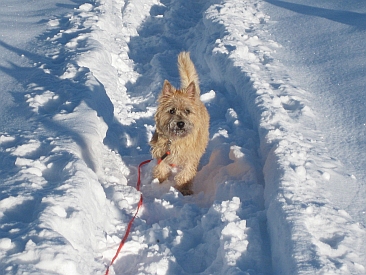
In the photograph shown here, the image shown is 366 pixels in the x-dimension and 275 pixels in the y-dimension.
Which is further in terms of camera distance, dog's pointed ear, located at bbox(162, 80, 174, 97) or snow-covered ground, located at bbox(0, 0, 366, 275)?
dog's pointed ear, located at bbox(162, 80, 174, 97)

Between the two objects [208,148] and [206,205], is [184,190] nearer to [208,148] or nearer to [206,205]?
[206,205]

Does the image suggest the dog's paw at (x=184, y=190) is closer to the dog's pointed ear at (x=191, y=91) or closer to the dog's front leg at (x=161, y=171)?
the dog's front leg at (x=161, y=171)

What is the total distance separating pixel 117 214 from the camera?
489 centimetres

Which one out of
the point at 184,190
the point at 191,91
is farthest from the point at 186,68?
the point at 184,190

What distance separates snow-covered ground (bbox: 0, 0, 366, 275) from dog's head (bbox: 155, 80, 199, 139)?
29.0 inches

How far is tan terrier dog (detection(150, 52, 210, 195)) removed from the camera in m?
5.46

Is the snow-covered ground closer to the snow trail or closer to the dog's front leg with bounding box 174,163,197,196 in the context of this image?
the snow trail

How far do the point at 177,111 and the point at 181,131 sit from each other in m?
0.24

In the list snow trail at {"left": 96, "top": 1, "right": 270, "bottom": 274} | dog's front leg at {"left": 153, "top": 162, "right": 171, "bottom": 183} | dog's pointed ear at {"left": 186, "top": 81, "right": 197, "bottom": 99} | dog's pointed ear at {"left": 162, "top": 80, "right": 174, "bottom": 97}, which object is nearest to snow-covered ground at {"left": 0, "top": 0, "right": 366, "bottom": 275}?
snow trail at {"left": 96, "top": 1, "right": 270, "bottom": 274}

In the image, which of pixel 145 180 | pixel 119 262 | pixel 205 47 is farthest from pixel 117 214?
pixel 205 47

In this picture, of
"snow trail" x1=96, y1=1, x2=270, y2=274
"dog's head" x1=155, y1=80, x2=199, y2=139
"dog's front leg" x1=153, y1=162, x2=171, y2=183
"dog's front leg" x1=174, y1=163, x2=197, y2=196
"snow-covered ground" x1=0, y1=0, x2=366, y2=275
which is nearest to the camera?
"snow-covered ground" x1=0, y1=0, x2=366, y2=275

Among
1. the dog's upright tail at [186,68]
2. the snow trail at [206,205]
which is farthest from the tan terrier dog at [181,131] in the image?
the snow trail at [206,205]

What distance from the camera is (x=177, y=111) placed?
17.8 ft

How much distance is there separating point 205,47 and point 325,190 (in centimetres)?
546
